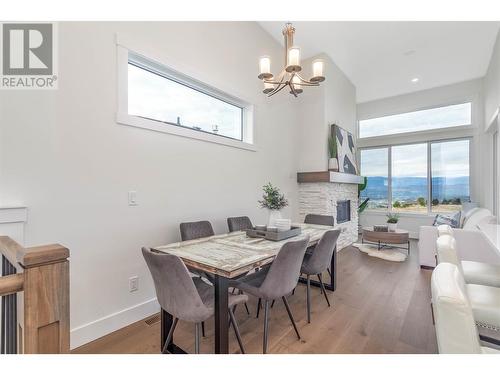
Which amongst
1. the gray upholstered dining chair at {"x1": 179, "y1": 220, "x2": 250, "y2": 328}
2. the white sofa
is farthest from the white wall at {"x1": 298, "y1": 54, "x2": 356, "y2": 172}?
the gray upholstered dining chair at {"x1": 179, "y1": 220, "x2": 250, "y2": 328}

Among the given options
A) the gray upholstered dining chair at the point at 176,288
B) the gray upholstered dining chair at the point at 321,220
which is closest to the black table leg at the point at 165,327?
the gray upholstered dining chair at the point at 176,288

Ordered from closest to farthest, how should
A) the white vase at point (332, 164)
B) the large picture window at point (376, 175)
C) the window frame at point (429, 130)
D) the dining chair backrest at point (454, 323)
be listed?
1. the dining chair backrest at point (454, 323)
2. the white vase at point (332, 164)
3. the window frame at point (429, 130)
4. the large picture window at point (376, 175)

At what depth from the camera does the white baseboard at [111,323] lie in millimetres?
1815

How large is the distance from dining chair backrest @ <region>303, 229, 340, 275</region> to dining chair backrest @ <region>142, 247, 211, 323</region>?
3.95ft

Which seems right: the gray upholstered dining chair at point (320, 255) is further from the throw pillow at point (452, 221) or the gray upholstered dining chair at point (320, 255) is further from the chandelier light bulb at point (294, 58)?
the throw pillow at point (452, 221)

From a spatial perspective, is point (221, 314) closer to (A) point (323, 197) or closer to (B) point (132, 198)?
(B) point (132, 198)

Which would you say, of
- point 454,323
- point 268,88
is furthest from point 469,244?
point 268,88

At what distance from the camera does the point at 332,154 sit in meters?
4.49

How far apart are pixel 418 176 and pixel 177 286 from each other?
663 cm

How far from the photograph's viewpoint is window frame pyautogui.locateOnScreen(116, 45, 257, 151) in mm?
2078

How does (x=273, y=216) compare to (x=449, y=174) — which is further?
(x=449, y=174)

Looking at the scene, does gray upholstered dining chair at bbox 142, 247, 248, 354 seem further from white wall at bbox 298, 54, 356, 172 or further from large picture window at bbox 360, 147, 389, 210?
large picture window at bbox 360, 147, 389, 210

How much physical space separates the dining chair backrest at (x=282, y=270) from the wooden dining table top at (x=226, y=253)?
9 centimetres
